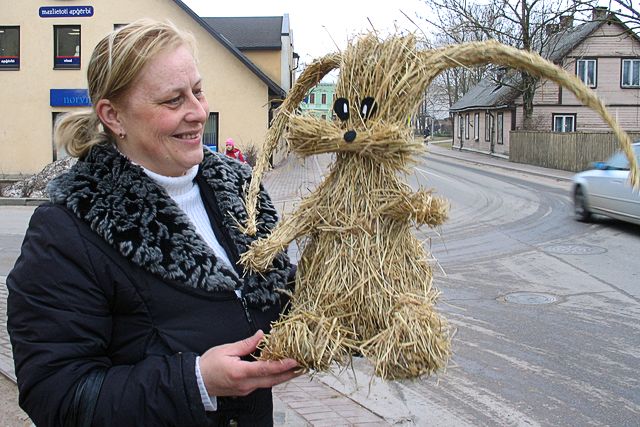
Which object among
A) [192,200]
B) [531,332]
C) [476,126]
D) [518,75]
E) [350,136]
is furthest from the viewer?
[476,126]

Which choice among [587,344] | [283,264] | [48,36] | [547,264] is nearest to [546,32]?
[48,36]

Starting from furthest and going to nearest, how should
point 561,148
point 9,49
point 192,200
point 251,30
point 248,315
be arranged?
point 251,30 < point 561,148 < point 9,49 < point 192,200 < point 248,315

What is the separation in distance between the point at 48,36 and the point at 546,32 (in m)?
23.4

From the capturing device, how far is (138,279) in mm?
1694

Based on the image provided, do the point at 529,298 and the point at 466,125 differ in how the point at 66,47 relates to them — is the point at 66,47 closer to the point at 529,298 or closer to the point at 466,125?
the point at 529,298

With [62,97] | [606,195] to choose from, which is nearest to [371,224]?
[606,195]

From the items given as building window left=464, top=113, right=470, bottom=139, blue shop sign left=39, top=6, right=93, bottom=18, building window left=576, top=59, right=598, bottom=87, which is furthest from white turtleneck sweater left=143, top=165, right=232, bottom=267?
building window left=464, top=113, right=470, bottom=139

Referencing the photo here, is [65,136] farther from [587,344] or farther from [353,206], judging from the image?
[587,344]

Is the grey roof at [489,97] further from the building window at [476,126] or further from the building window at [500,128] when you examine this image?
the building window at [476,126]

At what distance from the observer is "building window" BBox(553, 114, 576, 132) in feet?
122

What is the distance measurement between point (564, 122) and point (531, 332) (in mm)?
34086

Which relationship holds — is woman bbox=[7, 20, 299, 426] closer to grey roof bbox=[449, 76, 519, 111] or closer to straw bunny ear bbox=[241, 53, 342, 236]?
straw bunny ear bbox=[241, 53, 342, 236]

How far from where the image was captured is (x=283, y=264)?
1.96 m

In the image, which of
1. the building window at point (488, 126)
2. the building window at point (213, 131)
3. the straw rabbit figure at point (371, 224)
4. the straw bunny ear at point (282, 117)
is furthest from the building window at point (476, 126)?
the straw rabbit figure at point (371, 224)
